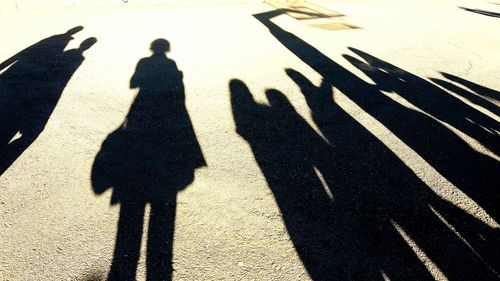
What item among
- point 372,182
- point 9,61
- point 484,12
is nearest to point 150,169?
point 372,182

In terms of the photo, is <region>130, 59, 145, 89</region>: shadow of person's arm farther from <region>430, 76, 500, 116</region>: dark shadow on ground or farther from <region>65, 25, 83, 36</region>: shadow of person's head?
<region>430, 76, 500, 116</region>: dark shadow on ground

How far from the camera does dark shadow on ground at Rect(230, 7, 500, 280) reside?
300cm

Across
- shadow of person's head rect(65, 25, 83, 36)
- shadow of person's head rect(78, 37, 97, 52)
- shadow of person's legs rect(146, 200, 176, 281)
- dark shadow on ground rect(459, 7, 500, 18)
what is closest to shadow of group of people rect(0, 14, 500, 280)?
shadow of person's legs rect(146, 200, 176, 281)

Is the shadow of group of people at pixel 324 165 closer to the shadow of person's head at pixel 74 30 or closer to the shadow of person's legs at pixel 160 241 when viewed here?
the shadow of person's legs at pixel 160 241

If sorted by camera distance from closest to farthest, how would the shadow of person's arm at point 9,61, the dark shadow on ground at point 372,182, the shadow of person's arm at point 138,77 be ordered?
the dark shadow on ground at point 372,182, the shadow of person's arm at point 138,77, the shadow of person's arm at point 9,61

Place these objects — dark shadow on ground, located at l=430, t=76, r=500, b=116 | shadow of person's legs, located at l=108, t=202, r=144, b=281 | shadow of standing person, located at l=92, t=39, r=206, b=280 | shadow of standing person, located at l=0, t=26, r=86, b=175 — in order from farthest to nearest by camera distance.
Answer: dark shadow on ground, located at l=430, t=76, r=500, b=116, shadow of standing person, located at l=0, t=26, r=86, b=175, shadow of standing person, located at l=92, t=39, r=206, b=280, shadow of person's legs, located at l=108, t=202, r=144, b=281

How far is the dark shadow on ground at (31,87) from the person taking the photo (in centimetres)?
430

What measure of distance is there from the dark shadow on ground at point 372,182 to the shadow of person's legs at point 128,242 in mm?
1463

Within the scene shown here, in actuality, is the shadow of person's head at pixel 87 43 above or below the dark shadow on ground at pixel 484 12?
above

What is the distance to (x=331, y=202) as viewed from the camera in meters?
3.56

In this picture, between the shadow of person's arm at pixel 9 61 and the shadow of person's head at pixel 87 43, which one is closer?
the shadow of person's arm at pixel 9 61

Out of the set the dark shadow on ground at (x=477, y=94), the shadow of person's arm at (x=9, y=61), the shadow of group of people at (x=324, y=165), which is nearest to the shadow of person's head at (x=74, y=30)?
the shadow of person's arm at (x=9, y=61)

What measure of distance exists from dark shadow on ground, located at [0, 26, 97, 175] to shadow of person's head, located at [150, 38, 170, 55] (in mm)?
1487

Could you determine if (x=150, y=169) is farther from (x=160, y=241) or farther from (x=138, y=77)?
(x=138, y=77)
